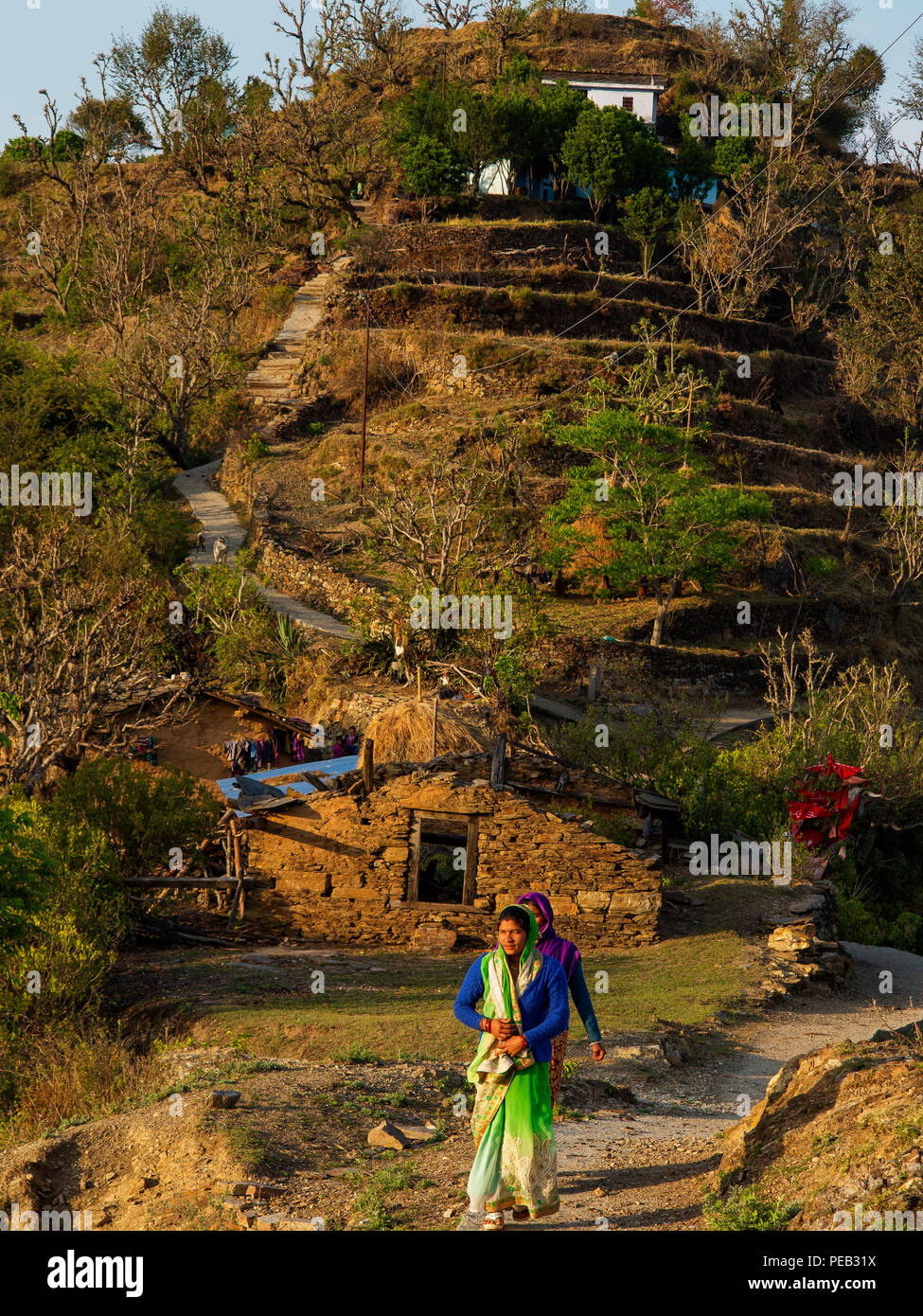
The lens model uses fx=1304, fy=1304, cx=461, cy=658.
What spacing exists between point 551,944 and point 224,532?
29.9 metres

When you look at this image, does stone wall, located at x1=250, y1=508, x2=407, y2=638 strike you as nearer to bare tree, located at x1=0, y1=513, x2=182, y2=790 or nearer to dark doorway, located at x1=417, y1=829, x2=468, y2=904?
bare tree, located at x1=0, y1=513, x2=182, y2=790

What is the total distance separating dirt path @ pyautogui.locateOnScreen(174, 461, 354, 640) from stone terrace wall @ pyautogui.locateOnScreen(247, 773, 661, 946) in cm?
1153

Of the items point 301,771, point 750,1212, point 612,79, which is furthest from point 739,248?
point 750,1212

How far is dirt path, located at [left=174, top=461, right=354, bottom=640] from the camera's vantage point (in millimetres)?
30062

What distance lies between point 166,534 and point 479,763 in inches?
734

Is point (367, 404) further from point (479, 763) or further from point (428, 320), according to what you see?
point (479, 763)

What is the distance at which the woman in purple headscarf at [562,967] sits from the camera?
7141mm

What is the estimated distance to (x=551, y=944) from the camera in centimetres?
726

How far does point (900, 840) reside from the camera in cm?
2433

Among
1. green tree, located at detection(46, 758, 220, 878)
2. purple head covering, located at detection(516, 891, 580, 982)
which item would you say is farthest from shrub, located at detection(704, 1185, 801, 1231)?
green tree, located at detection(46, 758, 220, 878)

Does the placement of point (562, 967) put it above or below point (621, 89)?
below

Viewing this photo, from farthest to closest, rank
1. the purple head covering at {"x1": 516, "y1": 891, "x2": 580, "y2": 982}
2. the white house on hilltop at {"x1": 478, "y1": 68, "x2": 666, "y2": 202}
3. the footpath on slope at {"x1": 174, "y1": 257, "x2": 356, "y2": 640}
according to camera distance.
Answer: the white house on hilltop at {"x1": 478, "y1": 68, "x2": 666, "y2": 202} → the footpath on slope at {"x1": 174, "y1": 257, "x2": 356, "y2": 640} → the purple head covering at {"x1": 516, "y1": 891, "x2": 580, "y2": 982}

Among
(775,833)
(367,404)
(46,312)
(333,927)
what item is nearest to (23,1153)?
(333,927)

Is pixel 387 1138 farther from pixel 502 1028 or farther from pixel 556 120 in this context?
pixel 556 120
